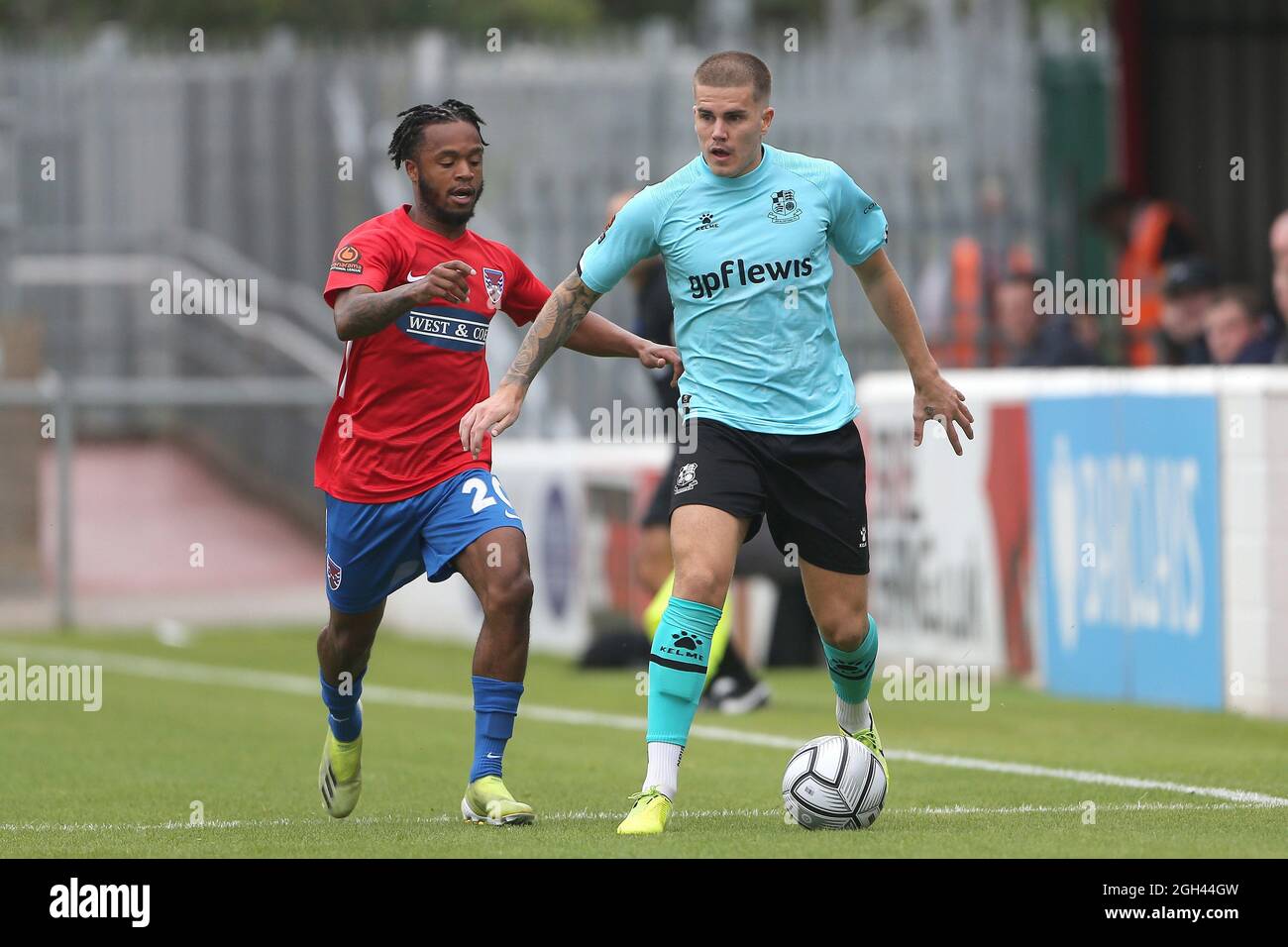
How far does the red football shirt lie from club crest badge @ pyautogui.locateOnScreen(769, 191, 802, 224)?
0.99 meters

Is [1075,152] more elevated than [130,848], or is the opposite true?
[1075,152]

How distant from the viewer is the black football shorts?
7297mm

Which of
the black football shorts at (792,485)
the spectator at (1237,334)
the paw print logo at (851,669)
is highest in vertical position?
the spectator at (1237,334)

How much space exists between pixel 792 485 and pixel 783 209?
2.75ft

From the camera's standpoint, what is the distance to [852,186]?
24.6 ft

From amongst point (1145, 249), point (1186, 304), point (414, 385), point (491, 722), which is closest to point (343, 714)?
point (491, 722)

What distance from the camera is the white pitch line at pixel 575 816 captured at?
24.9 ft

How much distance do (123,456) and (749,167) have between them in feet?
62.4

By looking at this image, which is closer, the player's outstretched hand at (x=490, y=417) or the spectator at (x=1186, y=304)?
the player's outstretched hand at (x=490, y=417)

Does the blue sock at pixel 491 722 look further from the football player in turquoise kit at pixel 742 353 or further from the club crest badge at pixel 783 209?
the club crest badge at pixel 783 209

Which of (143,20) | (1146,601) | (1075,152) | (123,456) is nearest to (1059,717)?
(1146,601)

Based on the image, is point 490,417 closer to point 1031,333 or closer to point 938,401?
point 938,401
